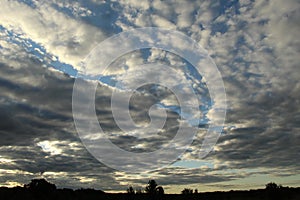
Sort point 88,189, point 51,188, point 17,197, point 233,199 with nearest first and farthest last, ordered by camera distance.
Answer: point 17,197, point 51,188, point 233,199, point 88,189

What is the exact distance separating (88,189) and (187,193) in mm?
46926

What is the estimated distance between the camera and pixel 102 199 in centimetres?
9850

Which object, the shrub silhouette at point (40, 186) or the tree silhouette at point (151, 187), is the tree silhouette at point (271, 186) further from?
the shrub silhouette at point (40, 186)

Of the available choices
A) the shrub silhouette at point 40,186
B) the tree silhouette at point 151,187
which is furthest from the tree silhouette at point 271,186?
the shrub silhouette at point 40,186

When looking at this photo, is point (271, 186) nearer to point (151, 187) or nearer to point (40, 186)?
point (151, 187)

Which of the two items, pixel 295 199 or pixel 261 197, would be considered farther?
pixel 261 197

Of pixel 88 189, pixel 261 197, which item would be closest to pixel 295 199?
pixel 261 197

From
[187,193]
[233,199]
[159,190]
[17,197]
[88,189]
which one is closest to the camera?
[17,197]

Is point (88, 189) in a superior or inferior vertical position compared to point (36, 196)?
superior

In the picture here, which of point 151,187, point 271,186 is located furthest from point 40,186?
point 271,186

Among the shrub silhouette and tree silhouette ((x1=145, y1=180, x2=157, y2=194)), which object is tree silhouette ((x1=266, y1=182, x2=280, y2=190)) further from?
the shrub silhouette

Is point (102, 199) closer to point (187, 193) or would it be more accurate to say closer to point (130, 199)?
point (130, 199)

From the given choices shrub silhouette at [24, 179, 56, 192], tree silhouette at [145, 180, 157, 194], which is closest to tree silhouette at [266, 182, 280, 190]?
tree silhouette at [145, 180, 157, 194]

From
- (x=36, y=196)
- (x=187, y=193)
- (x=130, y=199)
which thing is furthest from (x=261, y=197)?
(x=36, y=196)
